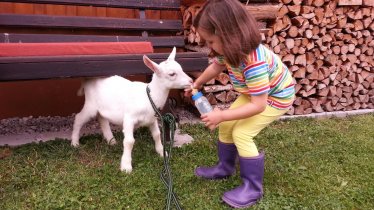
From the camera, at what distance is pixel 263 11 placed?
4.79 m

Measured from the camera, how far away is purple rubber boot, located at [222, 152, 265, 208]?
8.67 ft

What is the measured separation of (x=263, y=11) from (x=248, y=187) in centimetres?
280

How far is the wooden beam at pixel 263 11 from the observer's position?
4789 millimetres

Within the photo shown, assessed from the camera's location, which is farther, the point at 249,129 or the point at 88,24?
the point at 88,24

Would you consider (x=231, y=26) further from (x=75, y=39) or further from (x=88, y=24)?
(x=88, y=24)

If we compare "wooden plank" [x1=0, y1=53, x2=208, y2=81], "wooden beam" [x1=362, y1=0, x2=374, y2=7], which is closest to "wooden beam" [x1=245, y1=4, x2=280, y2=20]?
"wooden beam" [x1=362, y1=0, x2=374, y2=7]

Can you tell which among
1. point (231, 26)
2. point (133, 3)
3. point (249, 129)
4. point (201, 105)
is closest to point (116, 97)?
point (201, 105)

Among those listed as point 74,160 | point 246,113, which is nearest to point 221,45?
point 246,113

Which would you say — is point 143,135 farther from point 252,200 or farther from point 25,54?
point 252,200

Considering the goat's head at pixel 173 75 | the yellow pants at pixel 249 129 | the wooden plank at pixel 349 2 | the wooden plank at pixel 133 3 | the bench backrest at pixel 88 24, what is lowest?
the yellow pants at pixel 249 129

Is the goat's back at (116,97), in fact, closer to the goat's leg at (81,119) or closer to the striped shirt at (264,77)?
the goat's leg at (81,119)

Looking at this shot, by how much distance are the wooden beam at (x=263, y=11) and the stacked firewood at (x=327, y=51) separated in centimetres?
14

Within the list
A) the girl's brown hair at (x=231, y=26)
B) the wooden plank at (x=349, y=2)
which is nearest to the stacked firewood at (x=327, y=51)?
the wooden plank at (x=349, y=2)

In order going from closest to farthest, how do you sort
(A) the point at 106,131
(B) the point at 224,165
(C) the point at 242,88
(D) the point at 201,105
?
(D) the point at 201,105
(C) the point at 242,88
(B) the point at 224,165
(A) the point at 106,131
